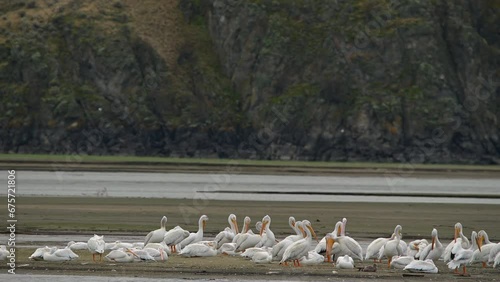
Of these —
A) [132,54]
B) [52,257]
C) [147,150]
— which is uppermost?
[52,257]

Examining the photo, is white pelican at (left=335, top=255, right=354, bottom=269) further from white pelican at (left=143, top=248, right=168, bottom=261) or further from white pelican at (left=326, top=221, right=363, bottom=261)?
white pelican at (left=143, top=248, right=168, bottom=261)

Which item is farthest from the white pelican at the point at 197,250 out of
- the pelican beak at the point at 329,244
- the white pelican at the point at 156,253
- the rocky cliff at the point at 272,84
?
the rocky cliff at the point at 272,84

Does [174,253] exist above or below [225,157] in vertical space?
above

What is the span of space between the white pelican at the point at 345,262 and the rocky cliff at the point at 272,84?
7962 cm

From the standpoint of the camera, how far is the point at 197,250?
103 ft

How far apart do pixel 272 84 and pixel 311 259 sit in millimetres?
84331

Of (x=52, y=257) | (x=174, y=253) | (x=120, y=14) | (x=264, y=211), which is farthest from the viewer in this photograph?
(x=120, y=14)

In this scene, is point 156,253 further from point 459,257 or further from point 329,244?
point 459,257

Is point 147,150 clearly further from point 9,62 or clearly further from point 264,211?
point 264,211

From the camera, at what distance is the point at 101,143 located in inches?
4365

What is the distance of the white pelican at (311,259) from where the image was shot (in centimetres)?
2988

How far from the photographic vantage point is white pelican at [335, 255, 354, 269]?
29.1 m

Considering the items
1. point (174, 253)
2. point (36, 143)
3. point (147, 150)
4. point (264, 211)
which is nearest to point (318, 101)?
point (147, 150)

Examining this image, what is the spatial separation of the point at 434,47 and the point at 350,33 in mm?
7559
